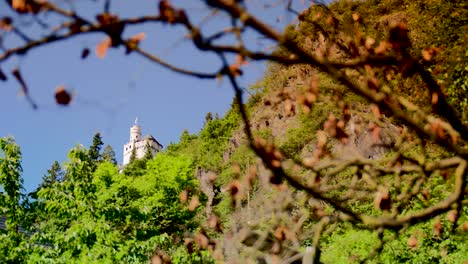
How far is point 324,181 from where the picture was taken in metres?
3.51

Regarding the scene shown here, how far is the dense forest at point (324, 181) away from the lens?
8.36ft

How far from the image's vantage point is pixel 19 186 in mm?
11750

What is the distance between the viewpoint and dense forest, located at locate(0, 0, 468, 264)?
2547 mm

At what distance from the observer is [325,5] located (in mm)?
3111

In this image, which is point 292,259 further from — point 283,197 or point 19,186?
point 19,186

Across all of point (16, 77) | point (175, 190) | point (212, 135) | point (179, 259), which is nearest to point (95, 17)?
point (16, 77)

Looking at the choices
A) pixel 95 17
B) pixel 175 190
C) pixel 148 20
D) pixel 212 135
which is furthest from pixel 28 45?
pixel 212 135

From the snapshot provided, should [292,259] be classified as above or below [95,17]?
below

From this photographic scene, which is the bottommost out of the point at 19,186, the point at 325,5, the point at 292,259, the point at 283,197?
the point at 292,259

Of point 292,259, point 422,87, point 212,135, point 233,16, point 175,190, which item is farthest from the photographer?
point 212,135

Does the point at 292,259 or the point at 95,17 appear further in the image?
the point at 292,259

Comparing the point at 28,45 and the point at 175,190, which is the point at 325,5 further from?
the point at 175,190

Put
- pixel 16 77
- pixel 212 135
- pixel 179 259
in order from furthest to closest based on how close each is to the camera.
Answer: pixel 212 135, pixel 179 259, pixel 16 77

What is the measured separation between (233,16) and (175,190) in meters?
30.4
